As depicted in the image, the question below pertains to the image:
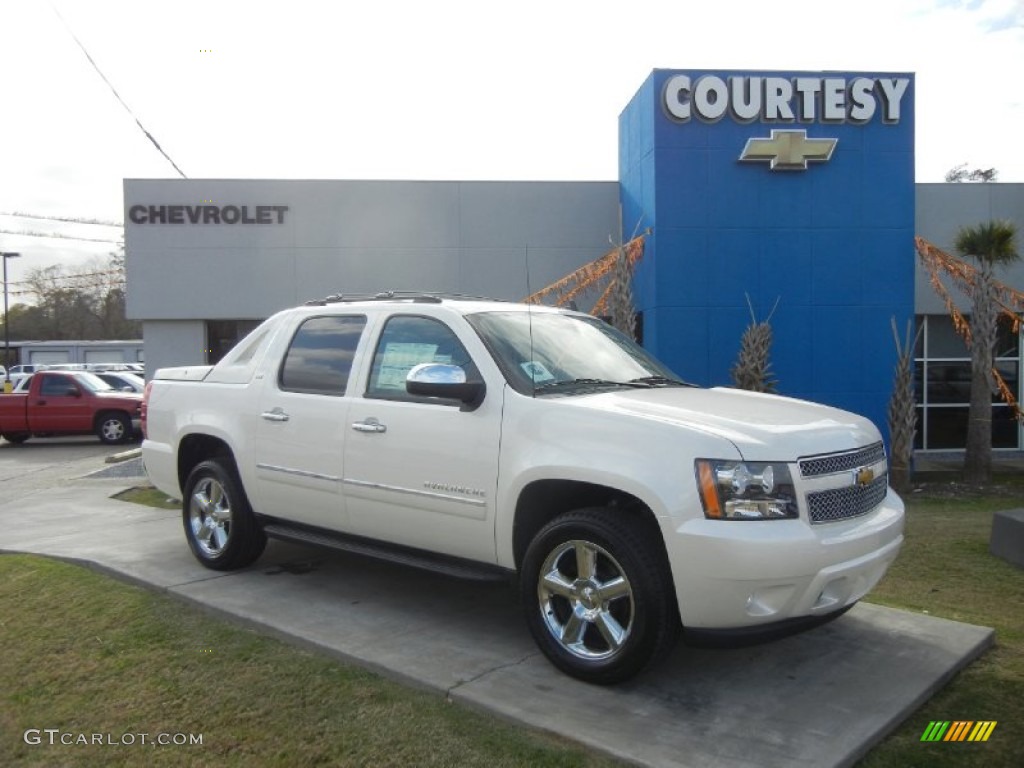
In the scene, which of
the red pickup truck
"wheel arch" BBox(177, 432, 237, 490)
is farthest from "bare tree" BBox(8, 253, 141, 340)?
"wheel arch" BBox(177, 432, 237, 490)

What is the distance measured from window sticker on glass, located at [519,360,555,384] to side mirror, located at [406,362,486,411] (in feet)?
0.86

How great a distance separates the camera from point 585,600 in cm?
403

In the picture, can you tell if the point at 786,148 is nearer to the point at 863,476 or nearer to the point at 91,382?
the point at 863,476

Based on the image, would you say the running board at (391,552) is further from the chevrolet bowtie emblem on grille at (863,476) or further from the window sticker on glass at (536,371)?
the chevrolet bowtie emblem on grille at (863,476)

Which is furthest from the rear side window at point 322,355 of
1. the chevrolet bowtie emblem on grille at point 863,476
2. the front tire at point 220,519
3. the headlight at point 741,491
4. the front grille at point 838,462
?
the chevrolet bowtie emblem on grille at point 863,476

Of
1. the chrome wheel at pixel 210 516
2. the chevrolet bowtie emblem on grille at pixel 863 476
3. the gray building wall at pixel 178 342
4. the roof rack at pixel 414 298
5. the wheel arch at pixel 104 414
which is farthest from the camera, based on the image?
the wheel arch at pixel 104 414

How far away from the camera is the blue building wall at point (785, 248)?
13547 mm

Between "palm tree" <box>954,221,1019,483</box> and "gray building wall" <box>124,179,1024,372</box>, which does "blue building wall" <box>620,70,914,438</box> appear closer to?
"palm tree" <box>954,221,1019,483</box>

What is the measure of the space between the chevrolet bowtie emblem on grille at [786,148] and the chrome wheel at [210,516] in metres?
10.3

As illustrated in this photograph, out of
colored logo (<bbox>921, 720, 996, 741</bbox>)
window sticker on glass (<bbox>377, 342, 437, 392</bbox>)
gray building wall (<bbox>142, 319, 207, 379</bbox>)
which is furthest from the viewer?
gray building wall (<bbox>142, 319, 207, 379</bbox>)

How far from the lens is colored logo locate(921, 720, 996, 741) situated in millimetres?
3553

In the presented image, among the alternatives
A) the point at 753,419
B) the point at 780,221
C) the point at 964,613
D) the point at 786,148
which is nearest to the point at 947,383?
the point at 780,221

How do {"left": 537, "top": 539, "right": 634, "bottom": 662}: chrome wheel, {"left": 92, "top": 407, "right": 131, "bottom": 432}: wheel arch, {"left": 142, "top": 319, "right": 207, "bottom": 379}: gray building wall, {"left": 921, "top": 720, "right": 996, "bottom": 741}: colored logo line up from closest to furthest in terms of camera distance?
{"left": 921, "top": 720, "right": 996, "bottom": 741}: colored logo → {"left": 537, "top": 539, "right": 634, "bottom": 662}: chrome wheel → {"left": 142, "top": 319, "right": 207, "bottom": 379}: gray building wall → {"left": 92, "top": 407, "right": 131, "bottom": 432}: wheel arch

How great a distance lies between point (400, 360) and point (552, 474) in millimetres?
1441
